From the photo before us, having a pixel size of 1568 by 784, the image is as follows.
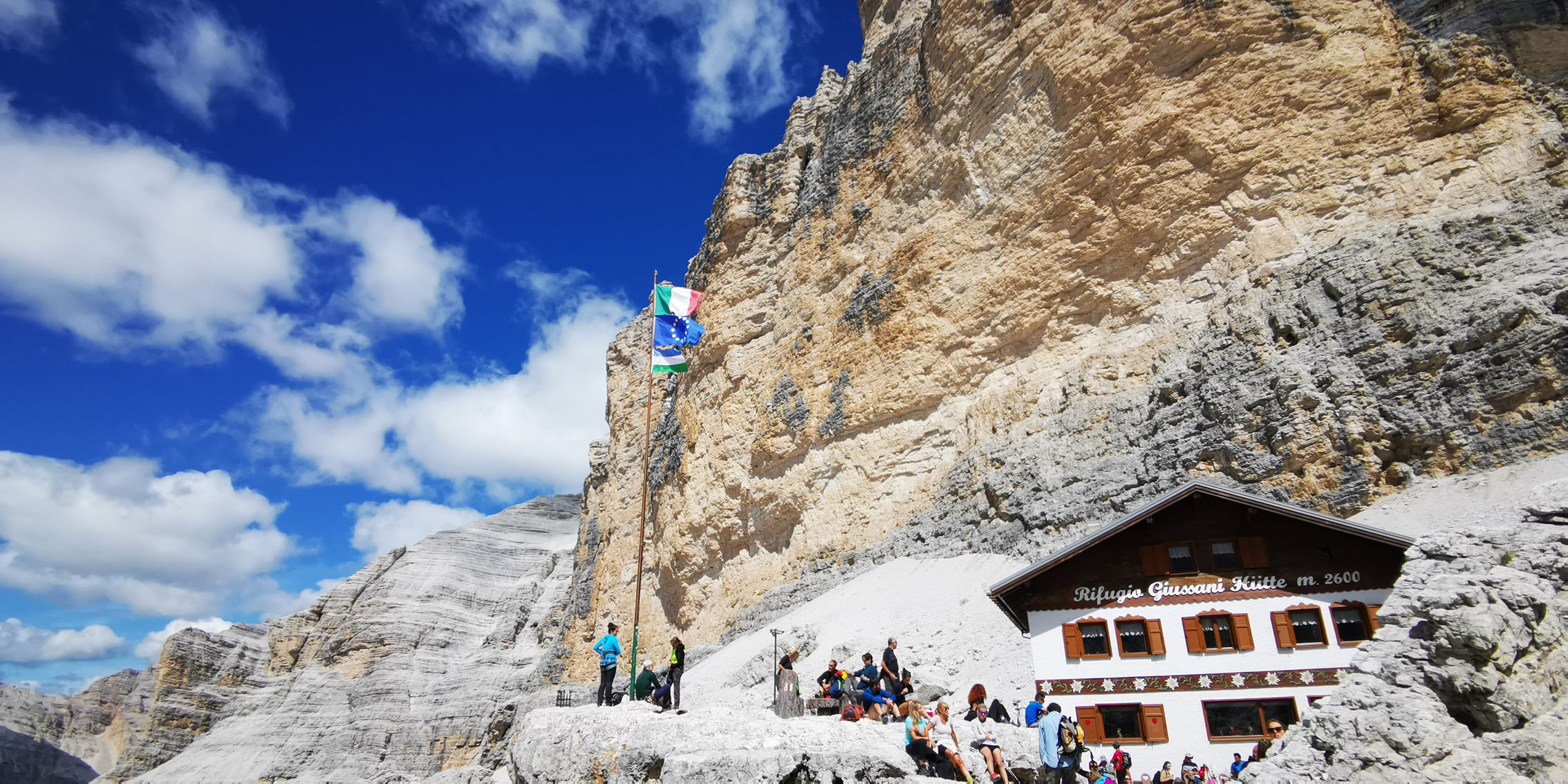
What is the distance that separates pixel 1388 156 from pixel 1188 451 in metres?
8.62

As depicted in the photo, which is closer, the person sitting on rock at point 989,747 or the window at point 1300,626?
the person sitting on rock at point 989,747

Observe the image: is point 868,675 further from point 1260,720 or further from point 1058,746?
point 1260,720

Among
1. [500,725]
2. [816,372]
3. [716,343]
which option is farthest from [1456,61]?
[500,725]

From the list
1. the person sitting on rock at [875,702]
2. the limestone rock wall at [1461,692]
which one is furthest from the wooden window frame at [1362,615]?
the person sitting on rock at [875,702]

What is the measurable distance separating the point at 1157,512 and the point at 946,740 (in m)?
5.80

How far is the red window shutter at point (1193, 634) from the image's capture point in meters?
12.7

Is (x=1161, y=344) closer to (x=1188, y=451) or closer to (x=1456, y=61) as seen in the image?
(x=1188, y=451)

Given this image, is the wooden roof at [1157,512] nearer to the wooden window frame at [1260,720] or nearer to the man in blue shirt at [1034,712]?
the man in blue shirt at [1034,712]

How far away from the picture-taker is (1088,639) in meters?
13.3

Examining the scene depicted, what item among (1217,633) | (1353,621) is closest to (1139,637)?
(1217,633)

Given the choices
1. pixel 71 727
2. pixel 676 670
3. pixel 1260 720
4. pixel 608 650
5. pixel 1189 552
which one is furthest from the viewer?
pixel 71 727

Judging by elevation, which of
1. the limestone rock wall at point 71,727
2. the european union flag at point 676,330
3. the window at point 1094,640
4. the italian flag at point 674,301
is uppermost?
the italian flag at point 674,301

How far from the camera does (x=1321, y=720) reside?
7750 millimetres

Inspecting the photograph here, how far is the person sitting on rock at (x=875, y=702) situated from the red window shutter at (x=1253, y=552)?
19.7 feet
